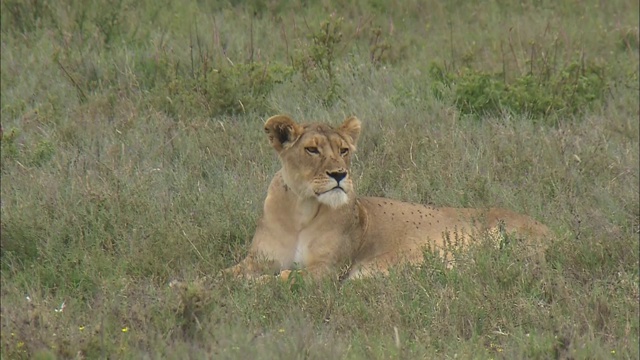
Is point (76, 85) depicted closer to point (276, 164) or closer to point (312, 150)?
point (276, 164)

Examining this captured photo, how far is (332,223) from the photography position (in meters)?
7.50

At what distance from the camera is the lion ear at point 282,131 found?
7.40 meters

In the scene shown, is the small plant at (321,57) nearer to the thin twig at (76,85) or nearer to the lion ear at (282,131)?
the thin twig at (76,85)

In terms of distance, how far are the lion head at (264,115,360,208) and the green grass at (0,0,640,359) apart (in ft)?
1.91

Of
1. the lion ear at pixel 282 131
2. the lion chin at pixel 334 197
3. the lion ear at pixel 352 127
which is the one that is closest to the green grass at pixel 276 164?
the lion chin at pixel 334 197

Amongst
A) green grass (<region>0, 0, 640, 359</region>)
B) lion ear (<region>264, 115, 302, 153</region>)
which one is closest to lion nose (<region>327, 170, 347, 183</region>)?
lion ear (<region>264, 115, 302, 153</region>)

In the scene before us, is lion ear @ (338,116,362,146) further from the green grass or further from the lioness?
the green grass

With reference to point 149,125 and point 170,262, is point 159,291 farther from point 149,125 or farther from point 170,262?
point 149,125

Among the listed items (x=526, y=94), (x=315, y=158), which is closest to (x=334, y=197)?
(x=315, y=158)

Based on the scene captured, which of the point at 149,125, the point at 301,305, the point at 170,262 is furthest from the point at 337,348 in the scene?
the point at 149,125

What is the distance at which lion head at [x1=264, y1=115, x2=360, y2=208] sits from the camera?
7.18 metres

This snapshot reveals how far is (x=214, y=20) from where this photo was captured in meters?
11.7

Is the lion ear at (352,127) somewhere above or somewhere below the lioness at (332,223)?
above

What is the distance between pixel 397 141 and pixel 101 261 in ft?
8.56
